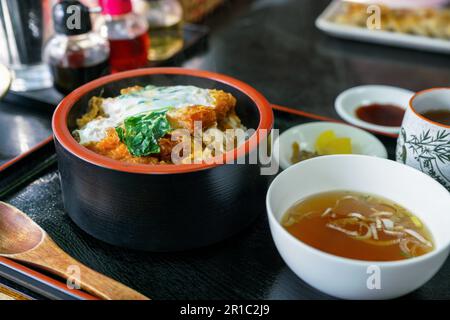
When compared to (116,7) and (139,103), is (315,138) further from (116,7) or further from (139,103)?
(116,7)

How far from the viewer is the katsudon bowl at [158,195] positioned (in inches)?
44.2

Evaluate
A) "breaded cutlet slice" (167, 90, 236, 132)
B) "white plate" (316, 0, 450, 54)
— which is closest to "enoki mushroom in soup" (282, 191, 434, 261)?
"breaded cutlet slice" (167, 90, 236, 132)

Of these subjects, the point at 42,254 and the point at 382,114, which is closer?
the point at 42,254

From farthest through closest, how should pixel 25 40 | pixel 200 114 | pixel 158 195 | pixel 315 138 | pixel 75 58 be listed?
pixel 25 40, pixel 75 58, pixel 315 138, pixel 200 114, pixel 158 195

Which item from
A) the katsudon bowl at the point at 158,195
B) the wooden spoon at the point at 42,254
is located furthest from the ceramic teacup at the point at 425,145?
the wooden spoon at the point at 42,254

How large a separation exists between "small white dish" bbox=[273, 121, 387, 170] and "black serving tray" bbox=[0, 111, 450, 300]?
0.27 metres

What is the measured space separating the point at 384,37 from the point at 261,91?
0.65 m

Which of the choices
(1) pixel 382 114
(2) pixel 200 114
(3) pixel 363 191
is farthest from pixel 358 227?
(1) pixel 382 114

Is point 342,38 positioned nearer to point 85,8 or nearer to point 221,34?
point 221,34

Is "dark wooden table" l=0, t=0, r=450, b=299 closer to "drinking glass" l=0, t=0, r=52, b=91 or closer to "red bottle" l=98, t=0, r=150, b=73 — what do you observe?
"drinking glass" l=0, t=0, r=52, b=91

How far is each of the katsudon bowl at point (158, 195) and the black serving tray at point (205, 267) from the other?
0.08 ft

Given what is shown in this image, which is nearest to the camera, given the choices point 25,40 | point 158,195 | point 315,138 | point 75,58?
point 158,195

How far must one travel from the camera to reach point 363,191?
131 centimetres
